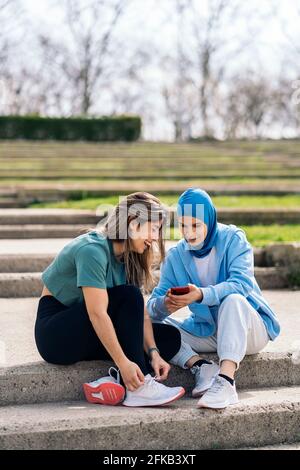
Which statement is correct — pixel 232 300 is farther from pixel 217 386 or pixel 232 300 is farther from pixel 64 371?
pixel 64 371

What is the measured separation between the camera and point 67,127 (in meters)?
25.6

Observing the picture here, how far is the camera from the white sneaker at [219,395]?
121 inches

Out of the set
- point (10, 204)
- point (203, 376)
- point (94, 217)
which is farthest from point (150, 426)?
point (10, 204)

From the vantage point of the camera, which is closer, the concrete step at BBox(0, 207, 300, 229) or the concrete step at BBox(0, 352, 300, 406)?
the concrete step at BBox(0, 352, 300, 406)

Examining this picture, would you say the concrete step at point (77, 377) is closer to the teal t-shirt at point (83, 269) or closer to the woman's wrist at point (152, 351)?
the woman's wrist at point (152, 351)

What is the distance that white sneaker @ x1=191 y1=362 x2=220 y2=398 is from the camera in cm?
328

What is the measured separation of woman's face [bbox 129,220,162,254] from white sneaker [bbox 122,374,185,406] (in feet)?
1.85

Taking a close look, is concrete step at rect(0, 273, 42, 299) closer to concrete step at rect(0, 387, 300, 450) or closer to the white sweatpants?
the white sweatpants

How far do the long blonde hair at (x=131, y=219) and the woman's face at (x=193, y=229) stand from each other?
0.15 metres

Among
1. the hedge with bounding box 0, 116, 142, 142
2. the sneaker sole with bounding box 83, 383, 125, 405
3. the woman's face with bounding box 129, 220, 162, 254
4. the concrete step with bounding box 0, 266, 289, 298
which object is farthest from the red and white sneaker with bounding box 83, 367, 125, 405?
the hedge with bounding box 0, 116, 142, 142

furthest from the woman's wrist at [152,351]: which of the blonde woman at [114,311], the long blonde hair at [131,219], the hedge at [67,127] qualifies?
the hedge at [67,127]

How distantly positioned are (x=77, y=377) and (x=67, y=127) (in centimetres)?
2284

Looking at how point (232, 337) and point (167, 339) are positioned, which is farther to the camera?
point (167, 339)

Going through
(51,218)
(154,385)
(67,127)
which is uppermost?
(67,127)
